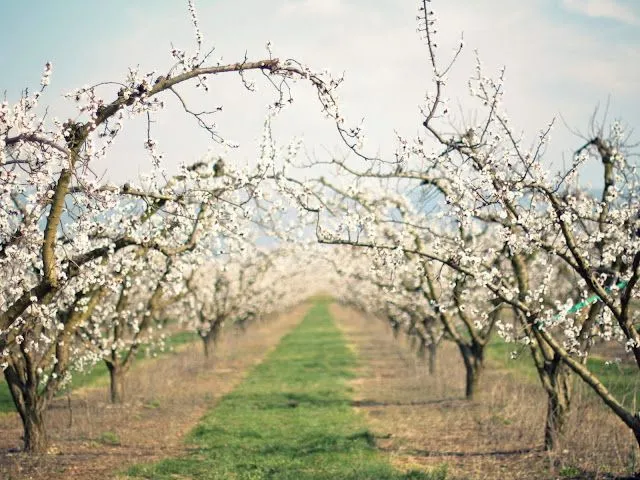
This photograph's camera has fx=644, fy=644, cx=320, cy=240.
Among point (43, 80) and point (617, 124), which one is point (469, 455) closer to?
point (617, 124)

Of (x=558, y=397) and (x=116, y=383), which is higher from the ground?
(x=558, y=397)

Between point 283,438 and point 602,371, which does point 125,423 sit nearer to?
point 283,438

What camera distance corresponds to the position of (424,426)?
15680 mm

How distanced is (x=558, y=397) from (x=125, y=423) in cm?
1061

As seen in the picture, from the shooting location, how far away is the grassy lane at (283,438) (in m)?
11.2

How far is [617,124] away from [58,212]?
9724 mm

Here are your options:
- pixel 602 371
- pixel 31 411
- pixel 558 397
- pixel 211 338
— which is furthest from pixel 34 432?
pixel 211 338

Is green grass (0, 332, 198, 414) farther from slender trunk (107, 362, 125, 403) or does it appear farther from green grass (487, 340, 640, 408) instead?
green grass (487, 340, 640, 408)

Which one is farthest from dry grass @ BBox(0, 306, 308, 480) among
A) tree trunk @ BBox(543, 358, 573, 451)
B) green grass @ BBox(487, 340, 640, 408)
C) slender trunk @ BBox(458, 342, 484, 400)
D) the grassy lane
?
green grass @ BBox(487, 340, 640, 408)

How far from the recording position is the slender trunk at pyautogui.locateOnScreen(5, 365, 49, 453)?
1260 cm

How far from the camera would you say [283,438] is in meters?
14.5

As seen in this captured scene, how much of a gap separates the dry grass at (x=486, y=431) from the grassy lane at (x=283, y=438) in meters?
0.74

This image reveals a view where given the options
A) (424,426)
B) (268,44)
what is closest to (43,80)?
(268,44)

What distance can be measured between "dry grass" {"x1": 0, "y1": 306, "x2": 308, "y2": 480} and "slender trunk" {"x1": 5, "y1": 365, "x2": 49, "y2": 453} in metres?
0.30
